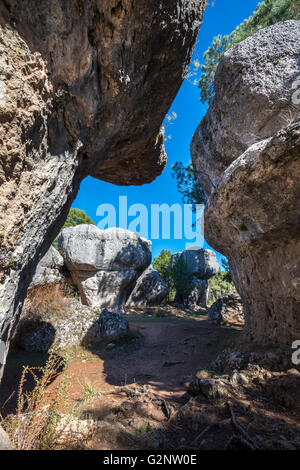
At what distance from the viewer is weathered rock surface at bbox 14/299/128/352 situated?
7926 mm

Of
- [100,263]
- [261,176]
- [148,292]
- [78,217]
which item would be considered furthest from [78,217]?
[261,176]

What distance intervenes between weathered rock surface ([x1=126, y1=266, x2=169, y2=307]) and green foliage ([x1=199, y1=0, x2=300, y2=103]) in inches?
698

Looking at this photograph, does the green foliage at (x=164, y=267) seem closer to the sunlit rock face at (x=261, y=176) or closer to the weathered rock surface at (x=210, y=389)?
the sunlit rock face at (x=261, y=176)

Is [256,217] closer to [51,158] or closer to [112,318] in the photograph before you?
[51,158]

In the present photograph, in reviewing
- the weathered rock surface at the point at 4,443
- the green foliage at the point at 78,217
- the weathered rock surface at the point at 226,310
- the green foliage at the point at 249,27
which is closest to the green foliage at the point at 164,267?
the green foliage at the point at 78,217

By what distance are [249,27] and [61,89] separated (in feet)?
38.0

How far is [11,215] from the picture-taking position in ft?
10.3

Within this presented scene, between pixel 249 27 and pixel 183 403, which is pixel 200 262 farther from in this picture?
pixel 183 403

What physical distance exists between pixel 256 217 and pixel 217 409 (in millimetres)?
3852

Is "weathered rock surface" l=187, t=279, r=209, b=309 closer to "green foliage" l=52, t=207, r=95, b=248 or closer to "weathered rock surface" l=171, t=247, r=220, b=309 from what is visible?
"weathered rock surface" l=171, t=247, r=220, b=309

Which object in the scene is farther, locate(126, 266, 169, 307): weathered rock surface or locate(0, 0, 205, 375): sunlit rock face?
locate(126, 266, 169, 307): weathered rock surface

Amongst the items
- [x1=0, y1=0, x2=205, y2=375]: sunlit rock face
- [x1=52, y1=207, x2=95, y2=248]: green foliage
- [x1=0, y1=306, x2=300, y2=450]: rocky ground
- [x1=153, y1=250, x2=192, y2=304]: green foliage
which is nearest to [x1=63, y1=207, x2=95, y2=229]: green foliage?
[x1=52, y1=207, x2=95, y2=248]: green foliage

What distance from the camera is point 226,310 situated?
12180 mm

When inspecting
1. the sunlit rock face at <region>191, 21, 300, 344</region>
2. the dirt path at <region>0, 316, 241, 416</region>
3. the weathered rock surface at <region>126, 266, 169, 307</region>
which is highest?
the sunlit rock face at <region>191, 21, 300, 344</region>
